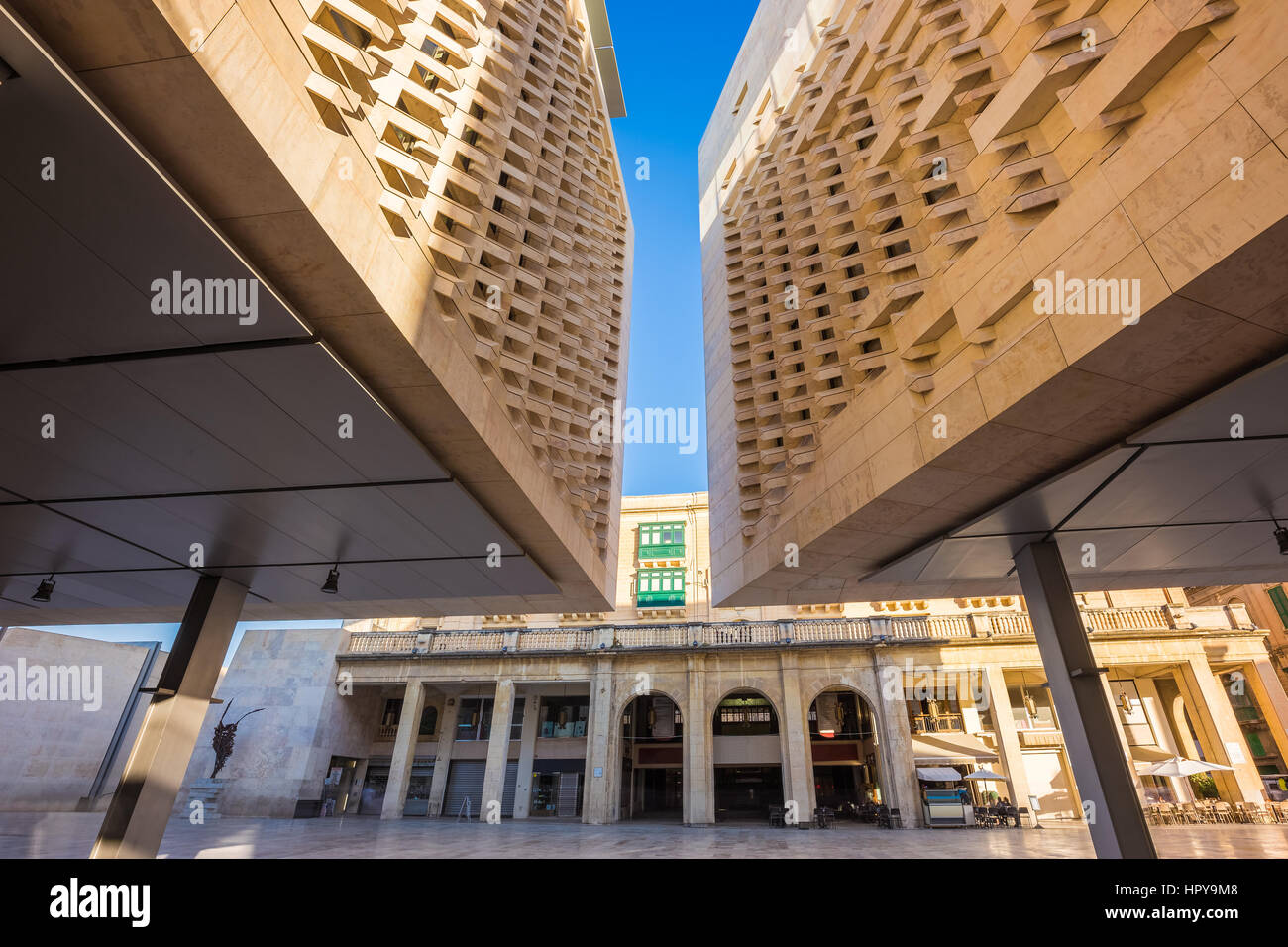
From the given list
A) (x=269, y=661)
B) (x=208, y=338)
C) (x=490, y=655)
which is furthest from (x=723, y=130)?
(x=269, y=661)

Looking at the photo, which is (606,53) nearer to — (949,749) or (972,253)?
(972,253)

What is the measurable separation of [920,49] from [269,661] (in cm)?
2986

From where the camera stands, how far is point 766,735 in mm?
25312

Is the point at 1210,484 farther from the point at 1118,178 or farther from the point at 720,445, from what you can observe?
the point at 720,445

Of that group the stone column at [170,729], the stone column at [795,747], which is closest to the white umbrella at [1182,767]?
the stone column at [795,747]

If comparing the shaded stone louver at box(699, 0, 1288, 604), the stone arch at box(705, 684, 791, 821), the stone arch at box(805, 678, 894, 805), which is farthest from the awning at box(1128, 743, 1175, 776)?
the shaded stone louver at box(699, 0, 1288, 604)

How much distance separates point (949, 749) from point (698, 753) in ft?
30.0

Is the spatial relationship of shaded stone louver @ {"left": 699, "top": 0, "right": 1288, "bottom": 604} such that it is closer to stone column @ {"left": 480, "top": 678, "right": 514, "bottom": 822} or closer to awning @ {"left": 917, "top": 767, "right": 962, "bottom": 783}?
awning @ {"left": 917, "top": 767, "right": 962, "bottom": 783}

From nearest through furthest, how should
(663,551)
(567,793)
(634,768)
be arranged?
(567,793) < (634,768) < (663,551)

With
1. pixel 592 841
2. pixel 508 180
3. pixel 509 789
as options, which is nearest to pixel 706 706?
pixel 592 841

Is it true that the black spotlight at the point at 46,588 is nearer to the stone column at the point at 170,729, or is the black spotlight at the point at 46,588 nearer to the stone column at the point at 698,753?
the stone column at the point at 170,729

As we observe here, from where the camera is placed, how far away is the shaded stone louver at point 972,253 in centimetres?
406

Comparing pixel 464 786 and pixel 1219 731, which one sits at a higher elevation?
pixel 1219 731

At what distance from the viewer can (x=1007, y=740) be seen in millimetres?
21703
